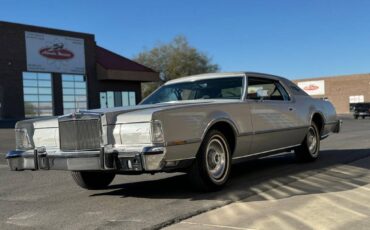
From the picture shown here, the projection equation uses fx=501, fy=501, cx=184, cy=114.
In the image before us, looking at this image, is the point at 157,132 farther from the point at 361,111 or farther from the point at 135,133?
the point at 361,111

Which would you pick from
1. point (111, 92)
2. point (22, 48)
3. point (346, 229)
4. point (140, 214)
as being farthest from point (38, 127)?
point (111, 92)

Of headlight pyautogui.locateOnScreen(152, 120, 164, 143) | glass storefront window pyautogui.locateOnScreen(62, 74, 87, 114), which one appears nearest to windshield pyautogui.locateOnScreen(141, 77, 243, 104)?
headlight pyautogui.locateOnScreen(152, 120, 164, 143)

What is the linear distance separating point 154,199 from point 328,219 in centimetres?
223

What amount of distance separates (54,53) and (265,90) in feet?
115

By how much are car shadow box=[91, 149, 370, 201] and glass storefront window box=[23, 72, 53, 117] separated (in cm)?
3213

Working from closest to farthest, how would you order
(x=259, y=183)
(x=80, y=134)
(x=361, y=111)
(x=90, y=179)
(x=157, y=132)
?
(x=157, y=132) → (x=80, y=134) → (x=259, y=183) → (x=90, y=179) → (x=361, y=111)

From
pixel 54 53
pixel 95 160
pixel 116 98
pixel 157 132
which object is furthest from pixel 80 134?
pixel 116 98

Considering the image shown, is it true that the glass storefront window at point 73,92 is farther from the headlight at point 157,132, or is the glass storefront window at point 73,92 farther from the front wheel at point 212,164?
the headlight at point 157,132

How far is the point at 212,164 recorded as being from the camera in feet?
21.6

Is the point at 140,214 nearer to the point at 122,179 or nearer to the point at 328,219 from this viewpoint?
the point at 328,219

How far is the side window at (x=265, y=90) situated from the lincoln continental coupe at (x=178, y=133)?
11 millimetres

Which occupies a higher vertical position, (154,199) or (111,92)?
(111,92)

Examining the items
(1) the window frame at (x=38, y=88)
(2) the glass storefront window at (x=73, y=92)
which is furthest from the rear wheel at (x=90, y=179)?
(2) the glass storefront window at (x=73, y=92)

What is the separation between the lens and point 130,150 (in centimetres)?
576
